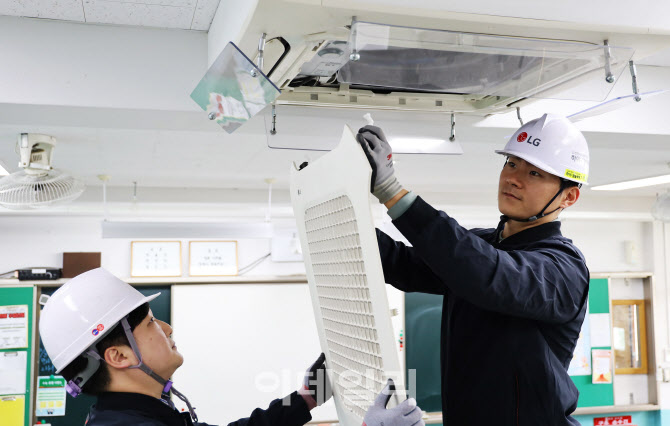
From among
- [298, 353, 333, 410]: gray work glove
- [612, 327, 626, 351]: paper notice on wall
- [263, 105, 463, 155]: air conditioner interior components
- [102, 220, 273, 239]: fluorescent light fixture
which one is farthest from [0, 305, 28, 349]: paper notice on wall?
[612, 327, 626, 351]: paper notice on wall

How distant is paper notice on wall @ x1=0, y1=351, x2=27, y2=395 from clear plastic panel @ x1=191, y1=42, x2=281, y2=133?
487cm

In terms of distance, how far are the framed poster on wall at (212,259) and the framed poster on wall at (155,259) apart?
14 cm

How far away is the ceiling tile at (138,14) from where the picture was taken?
2.01m

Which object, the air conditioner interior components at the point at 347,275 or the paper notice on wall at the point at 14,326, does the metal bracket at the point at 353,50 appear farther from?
the paper notice on wall at the point at 14,326

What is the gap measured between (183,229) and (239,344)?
6.15ft

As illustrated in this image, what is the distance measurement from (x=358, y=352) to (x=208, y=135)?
8.22ft

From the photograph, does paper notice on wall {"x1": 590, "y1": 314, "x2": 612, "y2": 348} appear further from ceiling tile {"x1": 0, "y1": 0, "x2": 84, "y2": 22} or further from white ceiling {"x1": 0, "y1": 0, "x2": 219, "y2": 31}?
ceiling tile {"x1": 0, "y1": 0, "x2": 84, "y2": 22}

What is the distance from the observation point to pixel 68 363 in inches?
59.2

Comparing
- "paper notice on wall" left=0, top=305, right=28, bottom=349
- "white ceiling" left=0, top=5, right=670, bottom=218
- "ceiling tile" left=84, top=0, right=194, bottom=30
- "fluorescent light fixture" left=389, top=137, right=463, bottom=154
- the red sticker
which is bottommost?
"paper notice on wall" left=0, top=305, right=28, bottom=349

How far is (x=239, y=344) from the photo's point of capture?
5.94 metres

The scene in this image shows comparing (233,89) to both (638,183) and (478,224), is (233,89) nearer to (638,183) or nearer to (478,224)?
(638,183)

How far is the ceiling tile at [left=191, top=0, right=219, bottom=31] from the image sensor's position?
Answer: 1.99m

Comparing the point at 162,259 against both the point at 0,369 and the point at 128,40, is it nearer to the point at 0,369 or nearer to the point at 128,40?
the point at 0,369

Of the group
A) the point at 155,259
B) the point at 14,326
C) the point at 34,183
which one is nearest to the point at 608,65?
the point at 34,183
